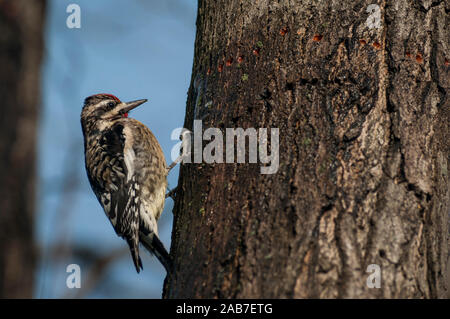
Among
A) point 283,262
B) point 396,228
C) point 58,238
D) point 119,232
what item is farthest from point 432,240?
point 58,238

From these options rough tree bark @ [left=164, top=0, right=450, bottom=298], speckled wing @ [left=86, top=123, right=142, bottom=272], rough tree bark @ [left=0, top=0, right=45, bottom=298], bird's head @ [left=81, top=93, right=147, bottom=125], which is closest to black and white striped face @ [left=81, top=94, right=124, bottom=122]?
bird's head @ [left=81, top=93, right=147, bottom=125]

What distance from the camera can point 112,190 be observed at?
15.1ft

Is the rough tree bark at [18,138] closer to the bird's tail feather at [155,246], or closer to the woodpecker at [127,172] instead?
the bird's tail feather at [155,246]

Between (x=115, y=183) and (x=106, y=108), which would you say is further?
(x=106, y=108)

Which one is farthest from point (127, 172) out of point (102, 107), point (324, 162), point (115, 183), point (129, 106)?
point (324, 162)

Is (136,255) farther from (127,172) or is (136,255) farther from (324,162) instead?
(324,162)

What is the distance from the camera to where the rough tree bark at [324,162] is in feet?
7.82

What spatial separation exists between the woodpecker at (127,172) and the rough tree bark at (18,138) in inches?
85.0

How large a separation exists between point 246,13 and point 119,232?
2113 mm

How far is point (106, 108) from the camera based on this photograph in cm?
520

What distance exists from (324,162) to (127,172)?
242 cm

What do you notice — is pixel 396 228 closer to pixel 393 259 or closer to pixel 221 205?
pixel 393 259

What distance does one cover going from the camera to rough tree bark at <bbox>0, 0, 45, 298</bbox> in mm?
1924

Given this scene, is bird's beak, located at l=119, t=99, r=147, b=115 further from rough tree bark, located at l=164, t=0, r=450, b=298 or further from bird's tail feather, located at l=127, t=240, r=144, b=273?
rough tree bark, located at l=164, t=0, r=450, b=298
